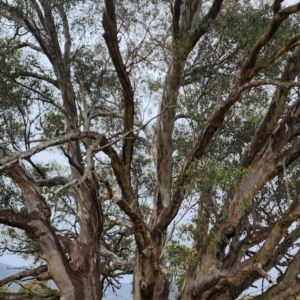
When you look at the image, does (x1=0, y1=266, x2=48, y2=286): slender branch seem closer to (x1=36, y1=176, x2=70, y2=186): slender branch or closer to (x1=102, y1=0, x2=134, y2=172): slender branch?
(x1=36, y1=176, x2=70, y2=186): slender branch

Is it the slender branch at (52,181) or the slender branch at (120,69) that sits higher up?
the slender branch at (52,181)

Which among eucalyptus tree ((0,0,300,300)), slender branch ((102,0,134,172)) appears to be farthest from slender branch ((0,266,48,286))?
slender branch ((102,0,134,172))

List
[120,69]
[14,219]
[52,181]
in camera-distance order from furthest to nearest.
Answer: [52,181] → [14,219] → [120,69]

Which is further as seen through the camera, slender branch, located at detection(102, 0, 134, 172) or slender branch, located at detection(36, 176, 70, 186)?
slender branch, located at detection(36, 176, 70, 186)

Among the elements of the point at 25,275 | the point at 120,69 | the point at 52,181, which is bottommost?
the point at 25,275

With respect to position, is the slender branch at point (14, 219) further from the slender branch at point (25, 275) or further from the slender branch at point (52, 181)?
the slender branch at point (52, 181)

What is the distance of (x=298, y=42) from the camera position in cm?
414

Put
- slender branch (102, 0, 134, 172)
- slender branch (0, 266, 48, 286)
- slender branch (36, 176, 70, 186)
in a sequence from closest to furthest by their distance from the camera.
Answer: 1. slender branch (102, 0, 134, 172)
2. slender branch (0, 266, 48, 286)
3. slender branch (36, 176, 70, 186)

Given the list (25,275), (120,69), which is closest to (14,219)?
(25,275)

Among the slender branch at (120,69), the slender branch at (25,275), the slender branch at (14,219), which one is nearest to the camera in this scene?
the slender branch at (120,69)

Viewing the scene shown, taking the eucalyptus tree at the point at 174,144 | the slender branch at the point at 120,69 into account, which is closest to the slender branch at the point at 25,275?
the eucalyptus tree at the point at 174,144

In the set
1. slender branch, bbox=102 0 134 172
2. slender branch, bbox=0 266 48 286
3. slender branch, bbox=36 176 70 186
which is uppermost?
slender branch, bbox=36 176 70 186

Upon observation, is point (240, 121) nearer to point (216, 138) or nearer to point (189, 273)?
point (216, 138)

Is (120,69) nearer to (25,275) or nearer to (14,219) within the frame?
(14,219)
